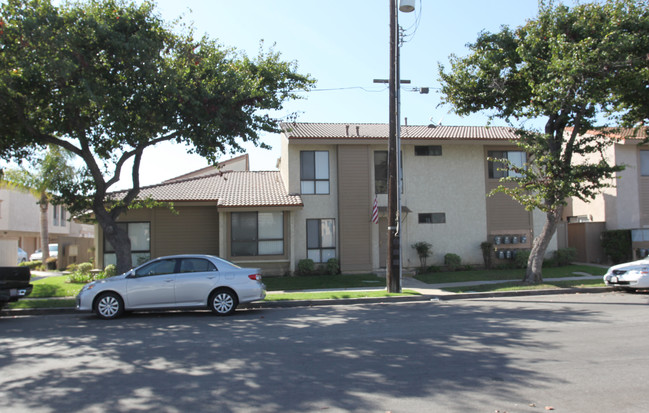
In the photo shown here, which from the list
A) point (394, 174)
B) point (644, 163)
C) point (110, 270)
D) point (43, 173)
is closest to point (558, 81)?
point (394, 174)

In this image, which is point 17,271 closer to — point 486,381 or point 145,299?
point 145,299

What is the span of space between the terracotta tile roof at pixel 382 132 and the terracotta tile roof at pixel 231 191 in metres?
2.69

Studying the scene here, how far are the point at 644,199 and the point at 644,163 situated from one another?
1713 millimetres

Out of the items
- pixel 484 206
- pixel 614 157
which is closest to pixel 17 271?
pixel 484 206

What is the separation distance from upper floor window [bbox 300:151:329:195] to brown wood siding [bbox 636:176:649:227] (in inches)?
578

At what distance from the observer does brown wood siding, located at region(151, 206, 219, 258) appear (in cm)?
2117

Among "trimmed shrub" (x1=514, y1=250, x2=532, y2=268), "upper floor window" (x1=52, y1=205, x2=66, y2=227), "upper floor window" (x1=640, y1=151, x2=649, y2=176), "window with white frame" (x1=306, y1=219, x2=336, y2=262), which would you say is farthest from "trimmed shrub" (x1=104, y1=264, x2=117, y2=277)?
"upper floor window" (x1=52, y1=205, x2=66, y2=227)

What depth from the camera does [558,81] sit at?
46.5ft

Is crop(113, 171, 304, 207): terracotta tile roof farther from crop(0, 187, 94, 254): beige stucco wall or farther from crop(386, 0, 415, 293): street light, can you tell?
crop(0, 187, 94, 254): beige stucco wall

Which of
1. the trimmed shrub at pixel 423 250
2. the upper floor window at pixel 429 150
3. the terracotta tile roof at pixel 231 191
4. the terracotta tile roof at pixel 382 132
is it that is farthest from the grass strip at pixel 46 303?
the upper floor window at pixel 429 150

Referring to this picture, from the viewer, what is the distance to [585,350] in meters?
7.38

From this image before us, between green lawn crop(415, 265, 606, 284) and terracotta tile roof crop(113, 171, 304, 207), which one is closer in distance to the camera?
green lawn crop(415, 265, 606, 284)

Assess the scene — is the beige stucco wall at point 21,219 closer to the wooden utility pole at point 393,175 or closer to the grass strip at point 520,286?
the wooden utility pole at point 393,175

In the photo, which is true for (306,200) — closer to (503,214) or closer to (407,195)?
(407,195)
